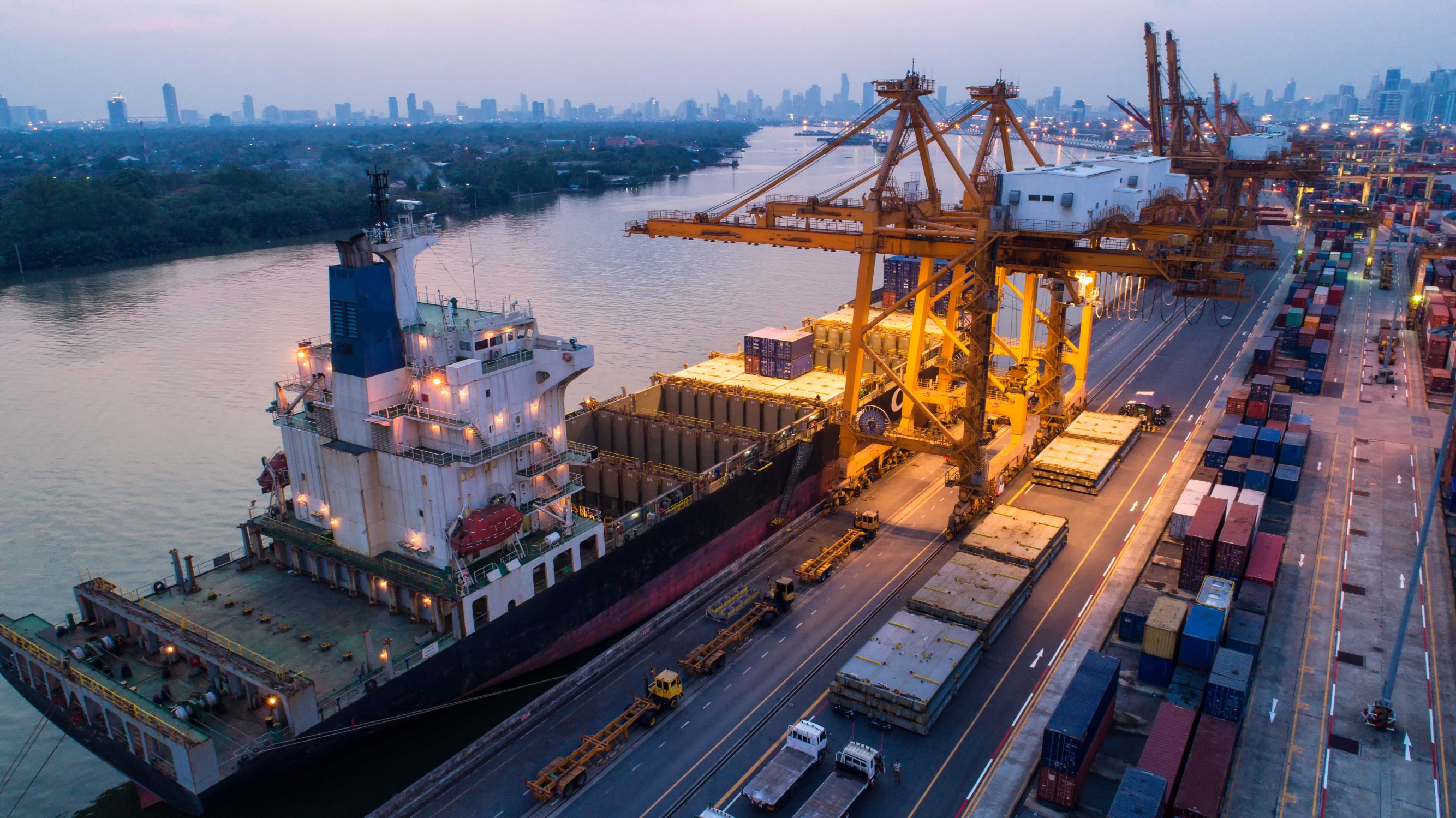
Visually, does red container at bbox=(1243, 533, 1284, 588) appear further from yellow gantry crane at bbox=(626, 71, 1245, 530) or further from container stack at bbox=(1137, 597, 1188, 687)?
yellow gantry crane at bbox=(626, 71, 1245, 530)

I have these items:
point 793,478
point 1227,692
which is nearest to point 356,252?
point 793,478

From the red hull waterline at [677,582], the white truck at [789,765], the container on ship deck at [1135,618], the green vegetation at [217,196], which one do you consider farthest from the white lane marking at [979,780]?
the green vegetation at [217,196]

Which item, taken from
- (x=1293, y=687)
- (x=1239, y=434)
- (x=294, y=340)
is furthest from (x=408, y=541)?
(x=294, y=340)

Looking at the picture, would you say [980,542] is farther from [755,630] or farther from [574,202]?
[574,202]

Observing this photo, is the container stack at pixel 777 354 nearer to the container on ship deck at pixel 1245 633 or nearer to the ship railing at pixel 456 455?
the ship railing at pixel 456 455

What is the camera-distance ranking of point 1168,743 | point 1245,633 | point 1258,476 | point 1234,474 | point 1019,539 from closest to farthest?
point 1168,743
point 1245,633
point 1019,539
point 1258,476
point 1234,474

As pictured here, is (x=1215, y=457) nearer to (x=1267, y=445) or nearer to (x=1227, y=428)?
(x=1267, y=445)
